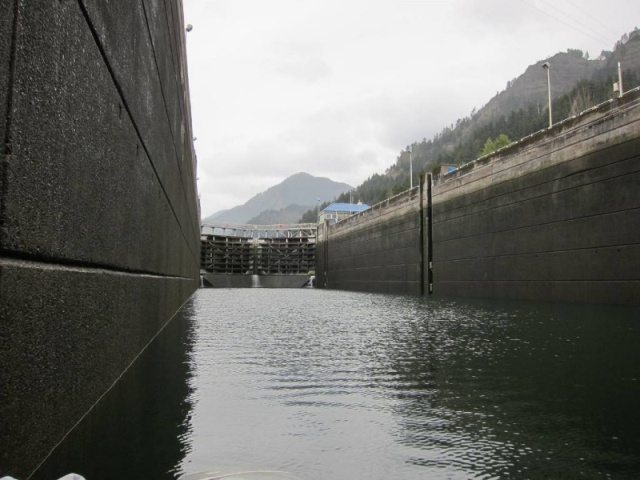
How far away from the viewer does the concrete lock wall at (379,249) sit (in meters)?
18.7

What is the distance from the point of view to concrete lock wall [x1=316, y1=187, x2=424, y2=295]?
1865cm

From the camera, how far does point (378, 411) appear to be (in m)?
2.37

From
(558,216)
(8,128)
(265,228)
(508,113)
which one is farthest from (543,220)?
(508,113)

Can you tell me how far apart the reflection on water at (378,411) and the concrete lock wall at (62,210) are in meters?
0.27

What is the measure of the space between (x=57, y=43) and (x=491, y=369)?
2976 millimetres

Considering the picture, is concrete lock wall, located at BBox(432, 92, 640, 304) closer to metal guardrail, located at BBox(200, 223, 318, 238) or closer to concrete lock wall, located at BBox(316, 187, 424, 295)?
concrete lock wall, located at BBox(316, 187, 424, 295)

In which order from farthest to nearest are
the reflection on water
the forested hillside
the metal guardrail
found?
the forested hillside, the metal guardrail, the reflection on water

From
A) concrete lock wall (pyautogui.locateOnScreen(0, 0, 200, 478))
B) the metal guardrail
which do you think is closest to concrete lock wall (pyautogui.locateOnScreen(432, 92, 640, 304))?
concrete lock wall (pyautogui.locateOnScreen(0, 0, 200, 478))

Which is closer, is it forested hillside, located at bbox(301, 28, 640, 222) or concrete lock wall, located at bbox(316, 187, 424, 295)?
concrete lock wall, located at bbox(316, 187, 424, 295)

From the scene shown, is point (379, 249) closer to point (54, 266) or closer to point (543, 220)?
point (543, 220)

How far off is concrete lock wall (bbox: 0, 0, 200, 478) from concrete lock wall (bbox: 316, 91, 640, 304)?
8395mm

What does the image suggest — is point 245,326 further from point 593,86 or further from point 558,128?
point 593,86

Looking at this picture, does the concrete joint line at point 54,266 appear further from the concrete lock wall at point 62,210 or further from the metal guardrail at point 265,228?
the metal guardrail at point 265,228

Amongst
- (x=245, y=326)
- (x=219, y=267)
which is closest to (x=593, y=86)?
(x=219, y=267)
